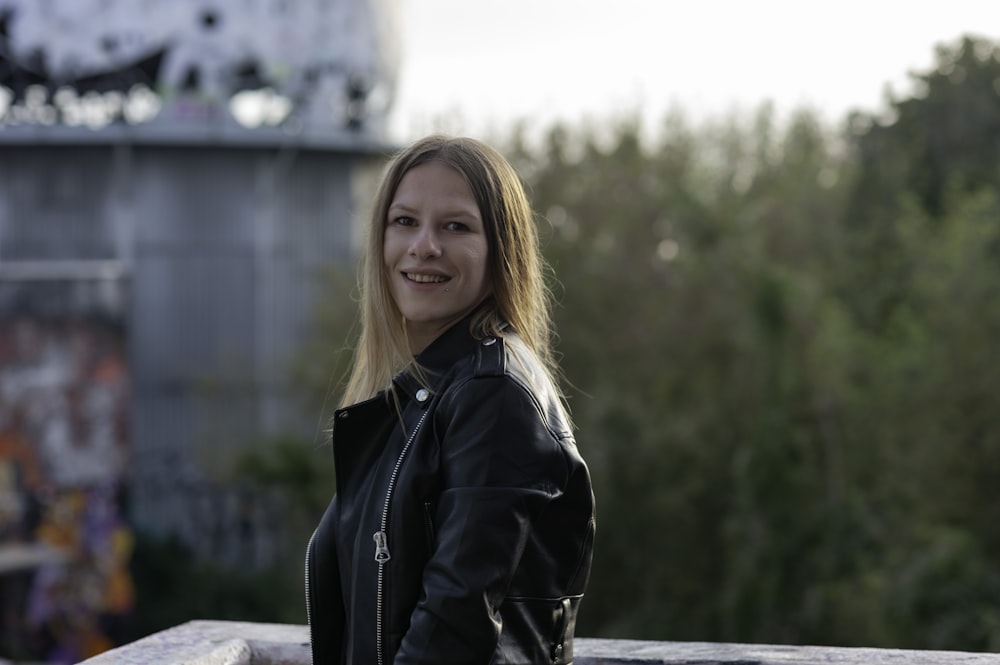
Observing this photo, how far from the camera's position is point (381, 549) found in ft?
7.31

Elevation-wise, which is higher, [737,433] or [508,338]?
[508,338]

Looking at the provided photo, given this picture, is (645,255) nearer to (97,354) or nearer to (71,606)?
(97,354)

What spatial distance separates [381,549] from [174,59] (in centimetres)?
2025

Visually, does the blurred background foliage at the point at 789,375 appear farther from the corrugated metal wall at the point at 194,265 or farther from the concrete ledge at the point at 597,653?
the concrete ledge at the point at 597,653

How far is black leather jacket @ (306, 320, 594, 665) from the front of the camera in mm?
2102

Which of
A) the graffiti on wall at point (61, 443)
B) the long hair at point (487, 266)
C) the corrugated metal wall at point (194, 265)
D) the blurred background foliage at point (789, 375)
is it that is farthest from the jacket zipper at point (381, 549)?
the corrugated metal wall at point (194, 265)

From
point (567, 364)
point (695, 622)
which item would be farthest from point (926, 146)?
point (695, 622)

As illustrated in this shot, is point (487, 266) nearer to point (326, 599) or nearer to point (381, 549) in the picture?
point (381, 549)

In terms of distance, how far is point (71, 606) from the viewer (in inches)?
804

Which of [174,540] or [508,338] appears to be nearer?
[508,338]

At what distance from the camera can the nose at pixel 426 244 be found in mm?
2375

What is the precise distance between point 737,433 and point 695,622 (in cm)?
239

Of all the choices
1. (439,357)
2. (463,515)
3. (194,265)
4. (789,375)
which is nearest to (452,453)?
(463,515)

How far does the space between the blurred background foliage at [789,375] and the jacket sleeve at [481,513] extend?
1088 cm
